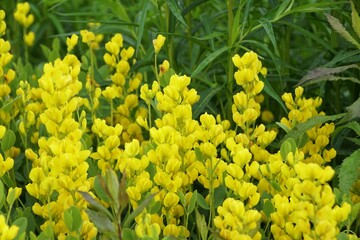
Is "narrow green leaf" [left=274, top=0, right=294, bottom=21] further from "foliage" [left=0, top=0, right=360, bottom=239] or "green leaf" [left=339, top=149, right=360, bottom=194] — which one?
"green leaf" [left=339, top=149, right=360, bottom=194]

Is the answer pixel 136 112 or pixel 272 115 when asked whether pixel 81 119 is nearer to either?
pixel 136 112

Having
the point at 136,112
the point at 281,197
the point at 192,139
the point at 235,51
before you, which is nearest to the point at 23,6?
the point at 136,112

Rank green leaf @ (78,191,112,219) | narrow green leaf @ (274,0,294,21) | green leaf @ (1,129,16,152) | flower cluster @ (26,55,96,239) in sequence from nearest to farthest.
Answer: green leaf @ (78,191,112,219) < flower cluster @ (26,55,96,239) < green leaf @ (1,129,16,152) < narrow green leaf @ (274,0,294,21)

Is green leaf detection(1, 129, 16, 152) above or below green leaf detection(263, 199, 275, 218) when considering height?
above

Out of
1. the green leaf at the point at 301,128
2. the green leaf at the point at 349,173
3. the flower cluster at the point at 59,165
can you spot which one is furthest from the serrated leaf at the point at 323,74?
the flower cluster at the point at 59,165

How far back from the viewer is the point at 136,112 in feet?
8.05

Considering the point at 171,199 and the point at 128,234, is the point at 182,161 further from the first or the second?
the point at 128,234

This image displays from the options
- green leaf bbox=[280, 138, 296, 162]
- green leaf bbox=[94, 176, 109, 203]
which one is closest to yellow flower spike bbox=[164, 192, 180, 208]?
green leaf bbox=[94, 176, 109, 203]

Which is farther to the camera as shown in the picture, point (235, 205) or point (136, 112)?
point (136, 112)

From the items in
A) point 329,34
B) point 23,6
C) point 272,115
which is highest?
point 23,6

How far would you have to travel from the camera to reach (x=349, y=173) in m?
1.83

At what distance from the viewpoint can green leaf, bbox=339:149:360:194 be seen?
5.83ft

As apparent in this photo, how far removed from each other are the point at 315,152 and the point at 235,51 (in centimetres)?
43

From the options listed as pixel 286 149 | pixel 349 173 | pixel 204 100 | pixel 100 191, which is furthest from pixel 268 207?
pixel 204 100
